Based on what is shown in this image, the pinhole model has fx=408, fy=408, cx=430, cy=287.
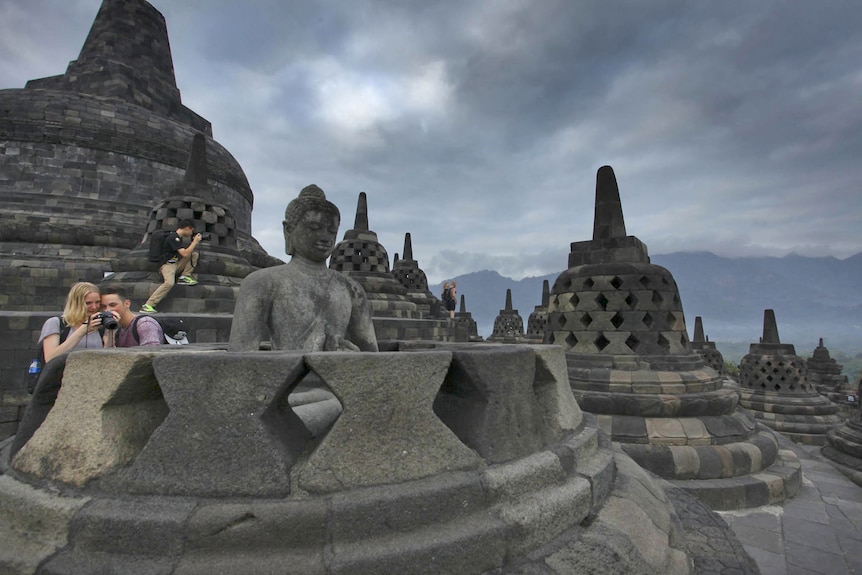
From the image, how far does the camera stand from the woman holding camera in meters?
3.01

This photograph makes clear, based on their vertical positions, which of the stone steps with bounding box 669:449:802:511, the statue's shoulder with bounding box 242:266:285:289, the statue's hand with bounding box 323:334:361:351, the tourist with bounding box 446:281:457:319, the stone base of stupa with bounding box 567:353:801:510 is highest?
the tourist with bounding box 446:281:457:319

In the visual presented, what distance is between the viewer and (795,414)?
10.4 meters

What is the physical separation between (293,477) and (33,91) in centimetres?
1968

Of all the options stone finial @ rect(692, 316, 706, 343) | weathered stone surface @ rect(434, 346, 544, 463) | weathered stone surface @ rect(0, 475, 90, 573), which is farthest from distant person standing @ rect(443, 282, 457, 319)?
weathered stone surface @ rect(0, 475, 90, 573)

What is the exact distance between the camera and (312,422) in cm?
191

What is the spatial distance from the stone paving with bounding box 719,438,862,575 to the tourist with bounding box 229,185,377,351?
3658 millimetres

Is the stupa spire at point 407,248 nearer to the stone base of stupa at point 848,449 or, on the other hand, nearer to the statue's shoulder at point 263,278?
the stone base of stupa at point 848,449

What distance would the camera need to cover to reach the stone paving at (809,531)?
326cm

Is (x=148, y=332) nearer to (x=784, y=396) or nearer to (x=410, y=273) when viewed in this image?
(x=784, y=396)

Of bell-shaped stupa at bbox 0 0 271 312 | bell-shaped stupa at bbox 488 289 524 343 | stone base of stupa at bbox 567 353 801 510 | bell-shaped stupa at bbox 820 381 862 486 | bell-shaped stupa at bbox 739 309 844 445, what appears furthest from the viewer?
bell-shaped stupa at bbox 488 289 524 343

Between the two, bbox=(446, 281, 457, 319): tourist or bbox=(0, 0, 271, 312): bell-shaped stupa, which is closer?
bbox=(0, 0, 271, 312): bell-shaped stupa

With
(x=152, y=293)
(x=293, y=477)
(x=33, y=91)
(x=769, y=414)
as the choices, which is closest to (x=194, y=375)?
(x=293, y=477)

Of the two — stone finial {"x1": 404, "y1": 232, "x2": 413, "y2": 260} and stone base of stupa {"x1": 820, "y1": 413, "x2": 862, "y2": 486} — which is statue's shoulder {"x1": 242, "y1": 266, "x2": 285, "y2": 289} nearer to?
stone base of stupa {"x1": 820, "y1": 413, "x2": 862, "y2": 486}

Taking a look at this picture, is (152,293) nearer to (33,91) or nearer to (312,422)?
(312,422)
